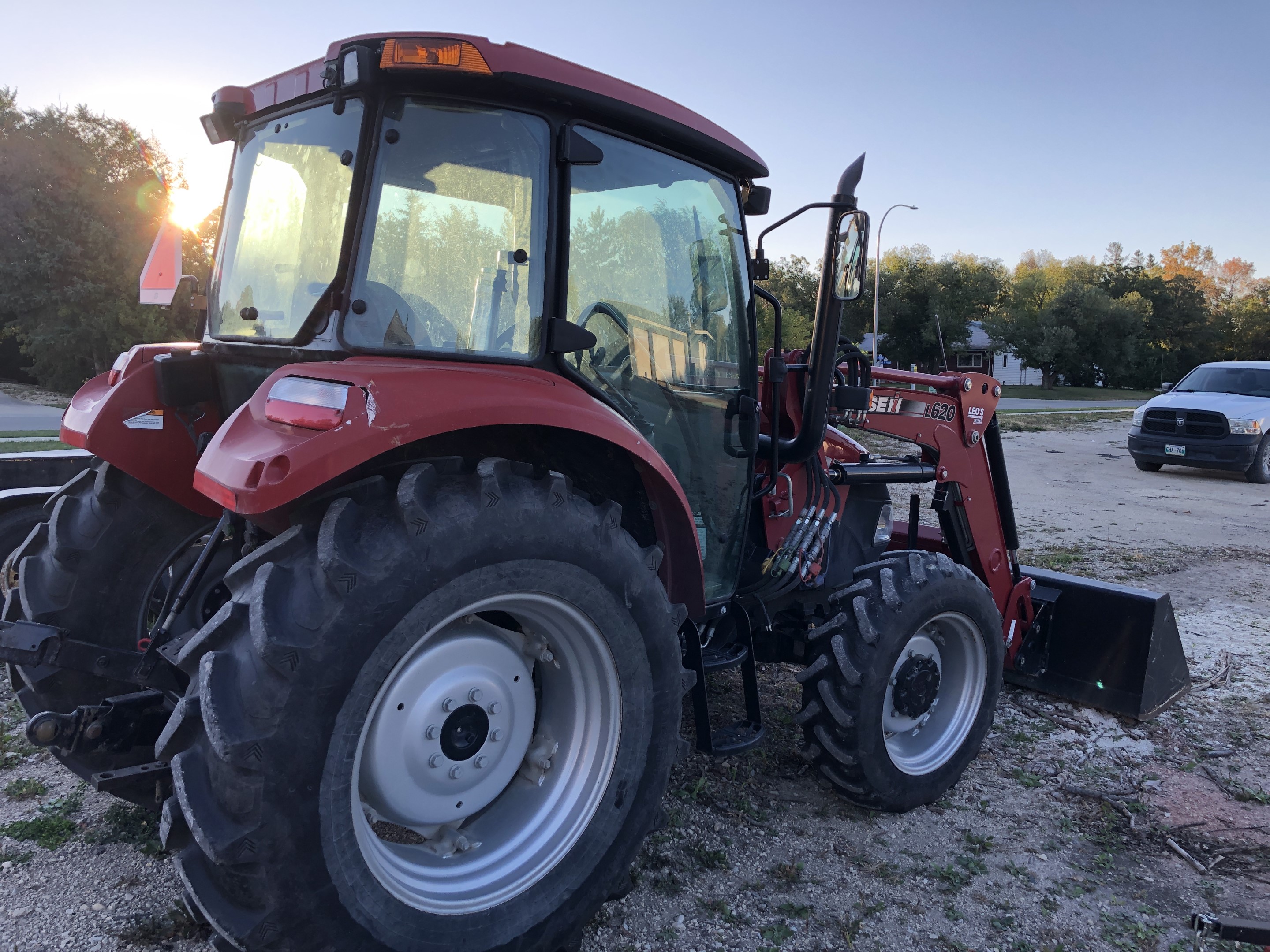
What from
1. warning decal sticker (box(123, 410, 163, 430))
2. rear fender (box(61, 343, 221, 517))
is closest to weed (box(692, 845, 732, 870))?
rear fender (box(61, 343, 221, 517))

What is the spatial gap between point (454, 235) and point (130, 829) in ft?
7.39

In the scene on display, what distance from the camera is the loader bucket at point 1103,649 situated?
403 cm

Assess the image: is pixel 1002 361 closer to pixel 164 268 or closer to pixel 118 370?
pixel 164 268

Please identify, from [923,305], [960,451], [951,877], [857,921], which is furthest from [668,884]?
[923,305]

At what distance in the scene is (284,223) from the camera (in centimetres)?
259

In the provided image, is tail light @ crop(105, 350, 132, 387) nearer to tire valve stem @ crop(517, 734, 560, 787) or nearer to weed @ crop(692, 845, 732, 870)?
tire valve stem @ crop(517, 734, 560, 787)

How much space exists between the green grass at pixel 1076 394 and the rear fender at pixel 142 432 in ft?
126

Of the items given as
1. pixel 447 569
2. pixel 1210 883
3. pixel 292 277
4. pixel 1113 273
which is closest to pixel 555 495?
pixel 447 569

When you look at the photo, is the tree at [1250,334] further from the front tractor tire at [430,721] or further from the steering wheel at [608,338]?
the front tractor tire at [430,721]

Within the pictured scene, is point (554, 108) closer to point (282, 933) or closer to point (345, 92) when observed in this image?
point (345, 92)

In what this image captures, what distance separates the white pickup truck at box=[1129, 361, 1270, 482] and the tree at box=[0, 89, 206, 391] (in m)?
22.2

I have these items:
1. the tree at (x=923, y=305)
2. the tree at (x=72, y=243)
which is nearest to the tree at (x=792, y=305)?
the tree at (x=923, y=305)

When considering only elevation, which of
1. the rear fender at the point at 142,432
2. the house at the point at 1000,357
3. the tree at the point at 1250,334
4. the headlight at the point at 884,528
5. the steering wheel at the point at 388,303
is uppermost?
the tree at the point at 1250,334

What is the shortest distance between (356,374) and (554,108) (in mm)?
1033
